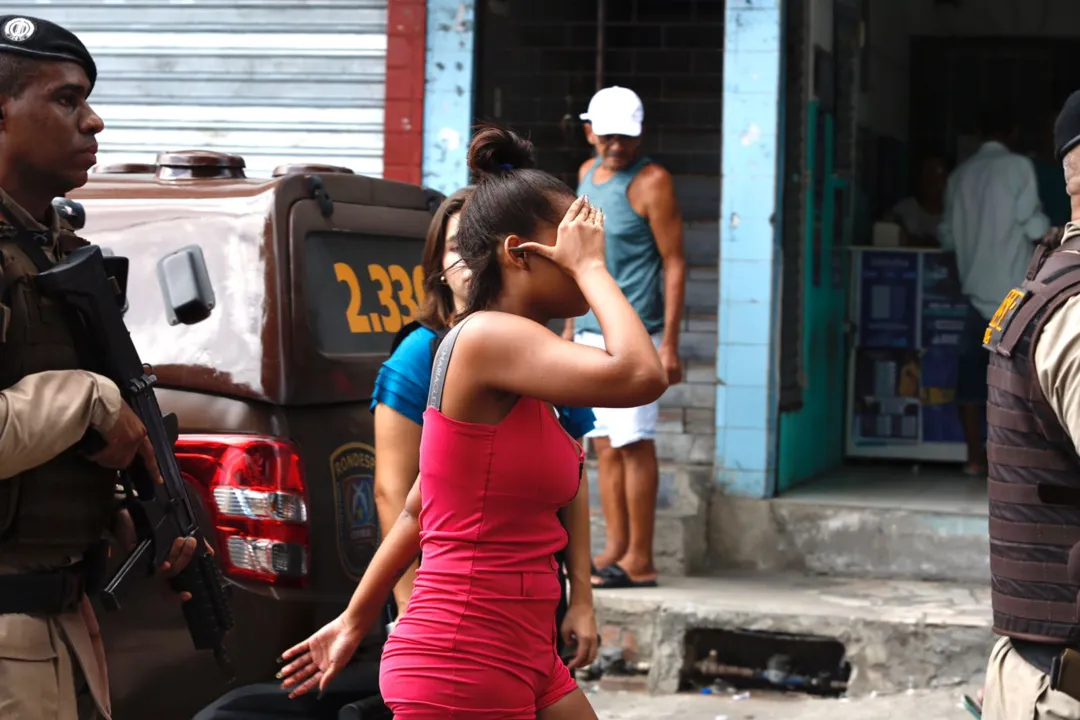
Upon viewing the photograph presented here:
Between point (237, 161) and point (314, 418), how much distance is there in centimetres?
111

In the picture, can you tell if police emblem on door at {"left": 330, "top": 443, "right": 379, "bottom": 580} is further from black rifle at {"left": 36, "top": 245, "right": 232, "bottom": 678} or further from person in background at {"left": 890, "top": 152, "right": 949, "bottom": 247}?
person in background at {"left": 890, "top": 152, "right": 949, "bottom": 247}

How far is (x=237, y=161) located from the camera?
5.02 meters

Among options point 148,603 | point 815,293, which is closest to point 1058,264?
point 148,603

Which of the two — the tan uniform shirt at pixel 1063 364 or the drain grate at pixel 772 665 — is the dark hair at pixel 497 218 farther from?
the drain grate at pixel 772 665

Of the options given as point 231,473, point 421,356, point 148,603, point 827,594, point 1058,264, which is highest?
point 1058,264

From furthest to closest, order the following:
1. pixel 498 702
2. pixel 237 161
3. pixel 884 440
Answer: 1. pixel 884 440
2. pixel 237 161
3. pixel 498 702

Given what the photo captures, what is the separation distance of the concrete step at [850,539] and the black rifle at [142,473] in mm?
4370

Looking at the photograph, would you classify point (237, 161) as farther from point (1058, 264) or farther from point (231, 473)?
point (1058, 264)

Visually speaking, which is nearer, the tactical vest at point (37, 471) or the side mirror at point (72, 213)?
the tactical vest at point (37, 471)

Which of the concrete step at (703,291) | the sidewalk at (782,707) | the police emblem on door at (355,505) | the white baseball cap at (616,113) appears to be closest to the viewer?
the police emblem on door at (355,505)

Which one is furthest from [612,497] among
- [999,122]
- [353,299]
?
[999,122]

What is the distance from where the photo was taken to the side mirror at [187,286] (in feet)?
12.2

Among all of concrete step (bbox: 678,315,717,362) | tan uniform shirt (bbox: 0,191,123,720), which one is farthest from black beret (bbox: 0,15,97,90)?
concrete step (bbox: 678,315,717,362)

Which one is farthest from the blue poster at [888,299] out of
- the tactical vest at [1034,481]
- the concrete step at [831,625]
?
the tactical vest at [1034,481]
